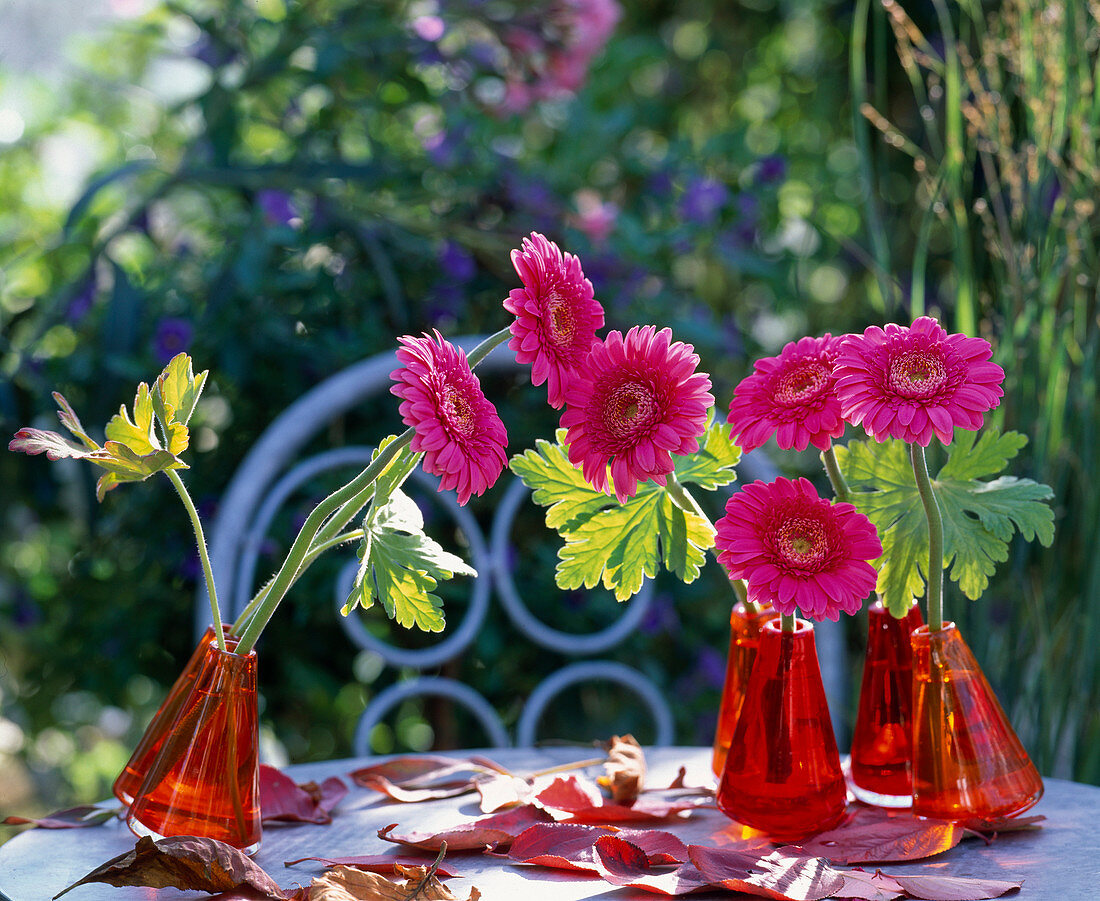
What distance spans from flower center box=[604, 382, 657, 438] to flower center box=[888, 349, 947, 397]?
0.13 m

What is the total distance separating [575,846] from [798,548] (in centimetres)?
21

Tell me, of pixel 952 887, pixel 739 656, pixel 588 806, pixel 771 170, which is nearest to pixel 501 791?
pixel 588 806

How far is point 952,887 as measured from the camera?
519 mm

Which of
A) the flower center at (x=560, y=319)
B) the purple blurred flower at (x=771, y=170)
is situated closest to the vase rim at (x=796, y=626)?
the flower center at (x=560, y=319)

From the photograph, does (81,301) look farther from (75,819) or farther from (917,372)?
(917,372)

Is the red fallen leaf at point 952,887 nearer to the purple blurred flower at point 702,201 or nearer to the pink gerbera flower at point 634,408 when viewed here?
the pink gerbera flower at point 634,408

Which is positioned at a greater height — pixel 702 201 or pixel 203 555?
pixel 702 201

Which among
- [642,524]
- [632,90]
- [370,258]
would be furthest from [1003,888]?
[632,90]

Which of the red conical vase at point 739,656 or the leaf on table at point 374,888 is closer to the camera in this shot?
the leaf on table at point 374,888

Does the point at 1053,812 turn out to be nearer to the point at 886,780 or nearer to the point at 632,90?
the point at 886,780

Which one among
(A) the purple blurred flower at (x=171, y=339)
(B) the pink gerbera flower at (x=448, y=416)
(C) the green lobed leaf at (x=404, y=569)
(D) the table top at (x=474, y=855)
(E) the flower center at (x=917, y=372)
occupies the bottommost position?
(D) the table top at (x=474, y=855)

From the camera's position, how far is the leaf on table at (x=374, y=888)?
0.49 m

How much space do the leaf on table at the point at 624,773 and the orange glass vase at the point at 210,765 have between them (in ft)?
0.81

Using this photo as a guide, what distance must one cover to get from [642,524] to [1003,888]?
26 cm
